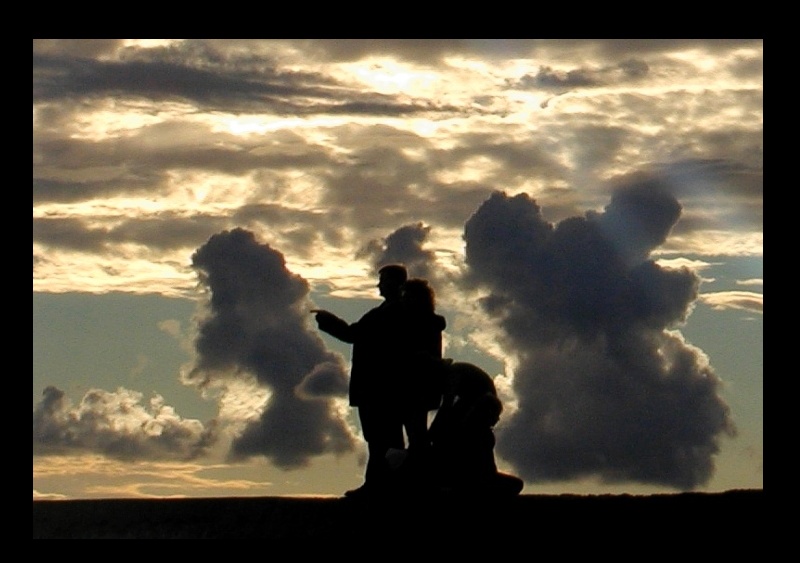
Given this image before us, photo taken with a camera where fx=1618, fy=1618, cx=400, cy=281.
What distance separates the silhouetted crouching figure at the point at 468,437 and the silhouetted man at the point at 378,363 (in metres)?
1.51

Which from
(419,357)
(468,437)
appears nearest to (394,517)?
(468,437)

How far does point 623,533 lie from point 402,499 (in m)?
2.07

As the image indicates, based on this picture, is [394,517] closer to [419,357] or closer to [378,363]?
[419,357]

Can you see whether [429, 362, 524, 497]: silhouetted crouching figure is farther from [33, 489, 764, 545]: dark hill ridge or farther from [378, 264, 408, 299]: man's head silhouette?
[378, 264, 408, 299]: man's head silhouette

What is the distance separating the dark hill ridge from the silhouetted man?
29.5 inches

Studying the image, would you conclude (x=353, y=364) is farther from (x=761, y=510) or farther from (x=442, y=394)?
(x=761, y=510)

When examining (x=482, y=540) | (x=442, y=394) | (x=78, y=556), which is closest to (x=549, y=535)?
(x=482, y=540)

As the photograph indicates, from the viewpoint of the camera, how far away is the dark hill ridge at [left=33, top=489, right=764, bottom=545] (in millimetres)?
14586

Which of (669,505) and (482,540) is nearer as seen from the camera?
(482,540)

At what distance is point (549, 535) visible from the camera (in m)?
14.7

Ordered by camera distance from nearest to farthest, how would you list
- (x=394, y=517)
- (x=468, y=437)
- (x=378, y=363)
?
(x=468, y=437) → (x=394, y=517) → (x=378, y=363)

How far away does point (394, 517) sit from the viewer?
48.4ft

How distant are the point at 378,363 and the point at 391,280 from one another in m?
0.91

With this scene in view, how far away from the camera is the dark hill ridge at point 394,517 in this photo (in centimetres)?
1459
